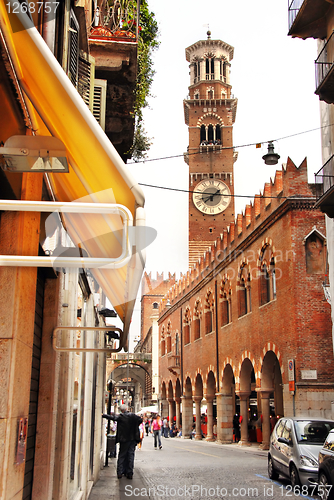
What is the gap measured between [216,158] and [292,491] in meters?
50.6

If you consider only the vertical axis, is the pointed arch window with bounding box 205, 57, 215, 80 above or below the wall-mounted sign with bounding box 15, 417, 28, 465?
above

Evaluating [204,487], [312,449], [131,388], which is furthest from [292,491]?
[131,388]

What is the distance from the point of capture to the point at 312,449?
10.1m

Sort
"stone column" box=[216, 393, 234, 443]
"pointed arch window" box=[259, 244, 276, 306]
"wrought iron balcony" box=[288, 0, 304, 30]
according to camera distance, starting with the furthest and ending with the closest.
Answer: "stone column" box=[216, 393, 234, 443] < "pointed arch window" box=[259, 244, 276, 306] < "wrought iron balcony" box=[288, 0, 304, 30]

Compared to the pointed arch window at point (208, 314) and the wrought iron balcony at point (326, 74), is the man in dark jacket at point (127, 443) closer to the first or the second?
the wrought iron balcony at point (326, 74)

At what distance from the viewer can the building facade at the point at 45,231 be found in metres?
2.85

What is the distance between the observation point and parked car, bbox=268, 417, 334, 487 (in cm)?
984

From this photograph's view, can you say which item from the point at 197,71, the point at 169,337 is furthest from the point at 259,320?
the point at 197,71

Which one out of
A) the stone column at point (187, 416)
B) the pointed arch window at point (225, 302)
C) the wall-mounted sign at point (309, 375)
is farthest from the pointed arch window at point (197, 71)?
the wall-mounted sign at point (309, 375)

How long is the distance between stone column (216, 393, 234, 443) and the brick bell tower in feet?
90.9

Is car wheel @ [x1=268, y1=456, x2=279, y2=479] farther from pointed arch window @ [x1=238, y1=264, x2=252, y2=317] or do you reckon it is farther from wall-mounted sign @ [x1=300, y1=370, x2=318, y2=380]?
pointed arch window @ [x1=238, y1=264, x2=252, y2=317]

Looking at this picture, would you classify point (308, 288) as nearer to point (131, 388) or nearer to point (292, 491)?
point (292, 491)

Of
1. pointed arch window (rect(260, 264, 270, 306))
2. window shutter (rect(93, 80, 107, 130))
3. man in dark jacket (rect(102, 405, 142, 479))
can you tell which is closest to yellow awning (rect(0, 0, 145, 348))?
window shutter (rect(93, 80, 107, 130))

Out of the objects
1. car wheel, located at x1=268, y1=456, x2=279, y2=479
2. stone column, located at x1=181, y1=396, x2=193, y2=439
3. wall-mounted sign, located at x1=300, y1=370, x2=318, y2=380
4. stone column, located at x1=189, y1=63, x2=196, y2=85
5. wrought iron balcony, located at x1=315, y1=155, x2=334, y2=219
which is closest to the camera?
car wheel, located at x1=268, y1=456, x2=279, y2=479
